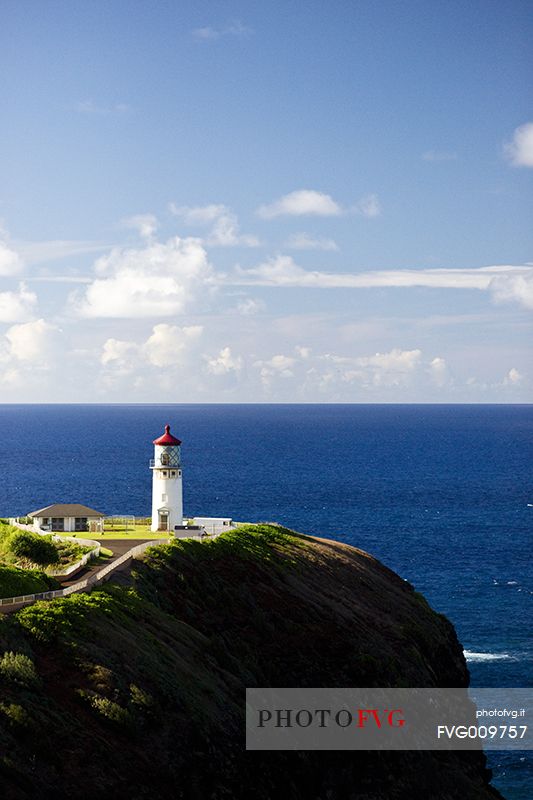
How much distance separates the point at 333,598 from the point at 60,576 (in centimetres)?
1431

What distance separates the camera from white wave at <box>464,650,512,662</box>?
62.0 meters

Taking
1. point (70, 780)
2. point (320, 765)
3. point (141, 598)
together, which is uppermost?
point (141, 598)

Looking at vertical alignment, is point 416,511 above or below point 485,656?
above

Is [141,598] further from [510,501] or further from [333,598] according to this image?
[510,501]

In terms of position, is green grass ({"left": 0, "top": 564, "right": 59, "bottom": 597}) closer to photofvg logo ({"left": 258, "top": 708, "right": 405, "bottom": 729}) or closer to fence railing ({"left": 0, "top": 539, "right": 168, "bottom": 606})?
fence railing ({"left": 0, "top": 539, "right": 168, "bottom": 606})

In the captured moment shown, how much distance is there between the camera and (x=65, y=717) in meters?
26.0

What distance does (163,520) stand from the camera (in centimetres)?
6306

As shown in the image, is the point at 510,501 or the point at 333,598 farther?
the point at 510,501

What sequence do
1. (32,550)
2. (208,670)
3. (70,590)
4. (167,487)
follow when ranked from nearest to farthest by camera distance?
(208,670) → (70,590) → (32,550) → (167,487)

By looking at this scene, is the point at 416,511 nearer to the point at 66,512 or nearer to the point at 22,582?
the point at 66,512

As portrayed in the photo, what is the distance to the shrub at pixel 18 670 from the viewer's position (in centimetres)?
2630

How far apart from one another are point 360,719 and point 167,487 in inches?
1148

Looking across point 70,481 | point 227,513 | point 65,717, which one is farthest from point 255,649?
point 70,481

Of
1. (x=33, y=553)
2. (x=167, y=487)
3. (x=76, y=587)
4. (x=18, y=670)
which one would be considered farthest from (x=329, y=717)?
(x=167, y=487)
